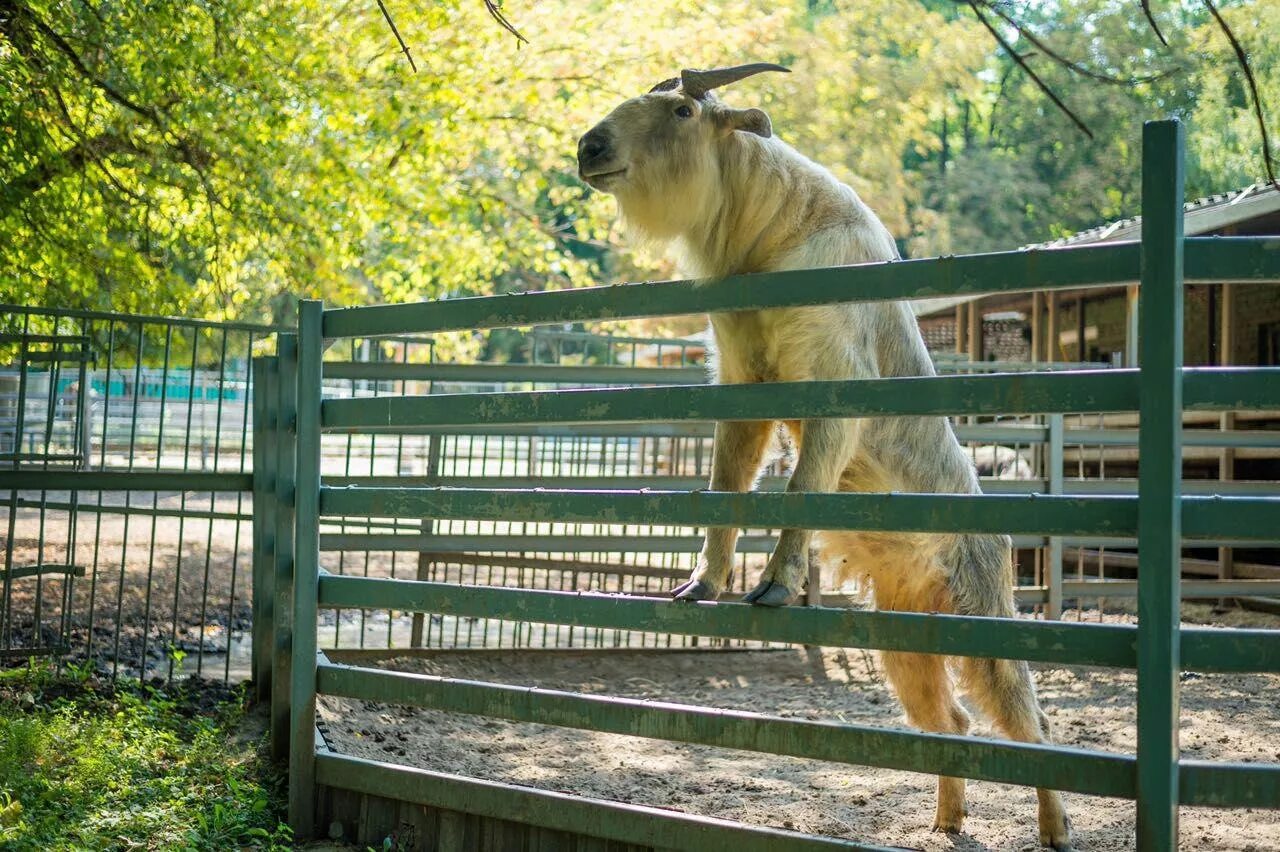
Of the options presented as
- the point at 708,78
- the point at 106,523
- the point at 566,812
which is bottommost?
the point at 566,812

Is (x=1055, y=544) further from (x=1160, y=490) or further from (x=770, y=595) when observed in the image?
(x=1160, y=490)

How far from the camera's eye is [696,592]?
158 inches

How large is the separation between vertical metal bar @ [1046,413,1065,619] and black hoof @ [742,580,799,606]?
6.13 metres

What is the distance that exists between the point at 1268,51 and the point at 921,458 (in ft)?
73.6

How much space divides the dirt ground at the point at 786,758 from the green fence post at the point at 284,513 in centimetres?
73

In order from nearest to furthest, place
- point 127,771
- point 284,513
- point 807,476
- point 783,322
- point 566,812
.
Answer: point 566,812 < point 807,476 < point 783,322 < point 284,513 < point 127,771

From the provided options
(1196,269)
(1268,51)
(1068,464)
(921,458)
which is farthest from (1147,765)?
(1268,51)

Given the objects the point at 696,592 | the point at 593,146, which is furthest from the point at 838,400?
the point at 593,146

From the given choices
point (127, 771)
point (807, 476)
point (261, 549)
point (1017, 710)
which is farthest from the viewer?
point (261, 549)

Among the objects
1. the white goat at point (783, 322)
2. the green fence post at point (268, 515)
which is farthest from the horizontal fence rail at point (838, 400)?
the green fence post at point (268, 515)

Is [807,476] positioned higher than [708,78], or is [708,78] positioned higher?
[708,78]

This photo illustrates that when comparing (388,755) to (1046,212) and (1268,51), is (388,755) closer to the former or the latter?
(1268,51)

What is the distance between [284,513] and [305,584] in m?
0.48

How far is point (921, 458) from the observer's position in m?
4.55
